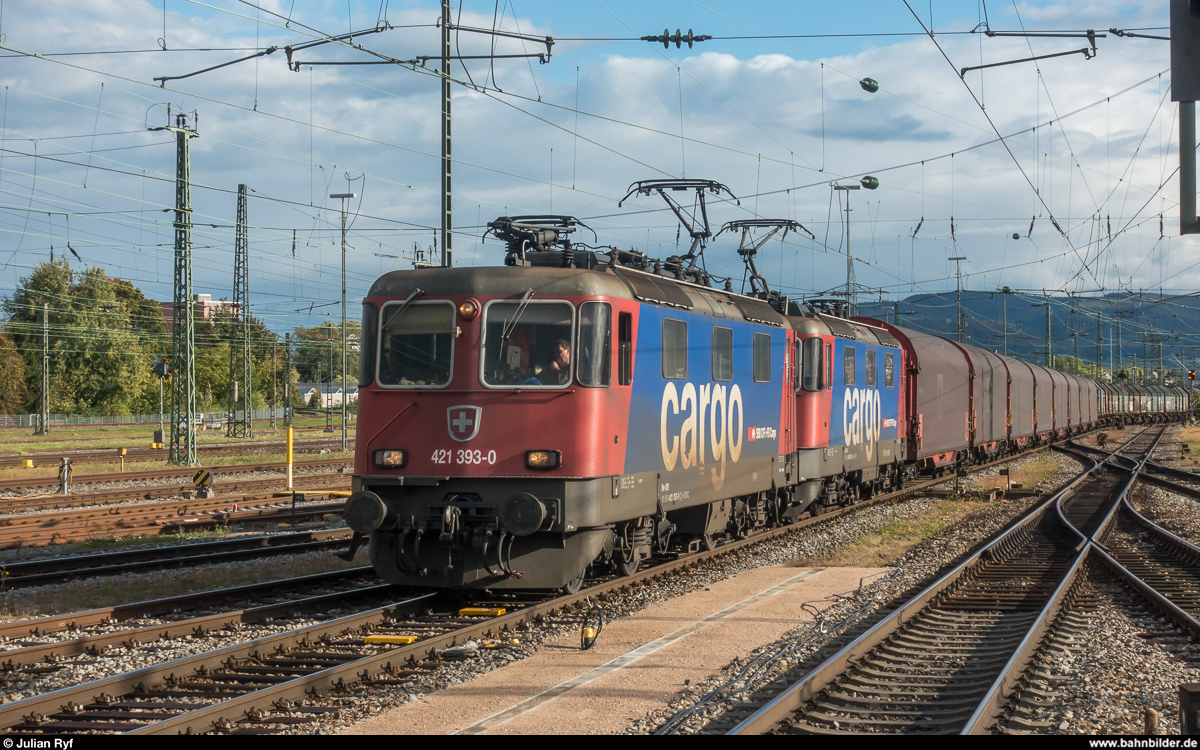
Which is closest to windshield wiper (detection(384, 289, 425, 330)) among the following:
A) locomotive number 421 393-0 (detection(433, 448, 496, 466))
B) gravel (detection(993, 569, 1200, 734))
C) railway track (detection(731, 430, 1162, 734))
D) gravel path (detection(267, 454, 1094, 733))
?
locomotive number 421 393-0 (detection(433, 448, 496, 466))

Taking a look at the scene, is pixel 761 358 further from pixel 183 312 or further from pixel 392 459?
pixel 183 312

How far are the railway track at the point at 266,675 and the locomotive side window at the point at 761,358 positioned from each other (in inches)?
220

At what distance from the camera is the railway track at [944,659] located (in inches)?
280

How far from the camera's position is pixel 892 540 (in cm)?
1755

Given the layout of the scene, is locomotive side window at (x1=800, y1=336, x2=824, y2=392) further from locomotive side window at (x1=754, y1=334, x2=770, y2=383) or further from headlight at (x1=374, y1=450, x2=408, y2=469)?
headlight at (x1=374, y1=450, x2=408, y2=469)

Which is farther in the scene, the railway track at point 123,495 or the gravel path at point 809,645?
the railway track at point 123,495

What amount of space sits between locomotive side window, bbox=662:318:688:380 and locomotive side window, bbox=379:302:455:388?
8.91 feet

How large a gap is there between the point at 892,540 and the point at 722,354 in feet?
17.9

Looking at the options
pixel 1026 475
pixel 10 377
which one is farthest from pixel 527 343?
pixel 10 377

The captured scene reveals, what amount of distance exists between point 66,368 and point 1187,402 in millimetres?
95938

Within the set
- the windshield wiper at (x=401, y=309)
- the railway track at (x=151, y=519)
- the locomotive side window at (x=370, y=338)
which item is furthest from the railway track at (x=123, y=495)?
the windshield wiper at (x=401, y=309)

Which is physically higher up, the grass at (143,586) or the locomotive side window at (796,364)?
the locomotive side window at (796,364)

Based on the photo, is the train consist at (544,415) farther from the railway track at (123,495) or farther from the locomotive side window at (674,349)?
the railway track at (123,495)
